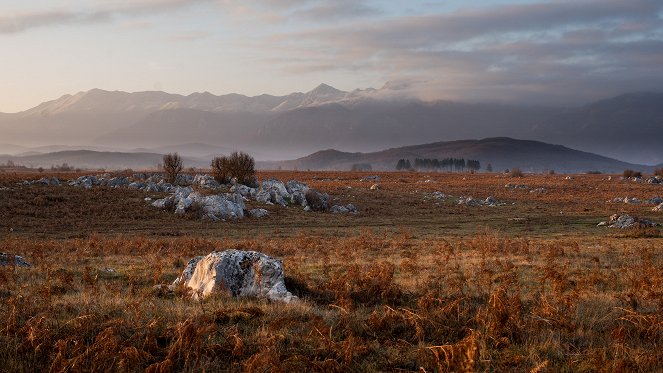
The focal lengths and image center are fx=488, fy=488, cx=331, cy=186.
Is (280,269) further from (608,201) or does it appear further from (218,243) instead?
(608,201)

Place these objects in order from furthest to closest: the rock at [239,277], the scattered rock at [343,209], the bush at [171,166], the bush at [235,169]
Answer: the bush at [235,169]
the bush at [171,166]
the scattered rock at [343,209]
the rock at [239,277]

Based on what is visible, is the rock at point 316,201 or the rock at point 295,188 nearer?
the rock at point 316,201

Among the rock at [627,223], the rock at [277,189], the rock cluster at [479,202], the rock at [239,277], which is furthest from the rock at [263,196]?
the rock at [239,277]

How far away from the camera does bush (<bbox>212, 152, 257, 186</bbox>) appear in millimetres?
64062

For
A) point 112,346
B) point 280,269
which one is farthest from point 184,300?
point 112,346

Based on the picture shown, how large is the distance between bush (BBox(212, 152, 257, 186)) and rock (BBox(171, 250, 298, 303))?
174 feet

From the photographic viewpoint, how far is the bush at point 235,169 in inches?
2522

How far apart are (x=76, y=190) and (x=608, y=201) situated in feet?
201

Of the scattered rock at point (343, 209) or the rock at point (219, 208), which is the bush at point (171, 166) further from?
the scattered rock at point (343, 209)

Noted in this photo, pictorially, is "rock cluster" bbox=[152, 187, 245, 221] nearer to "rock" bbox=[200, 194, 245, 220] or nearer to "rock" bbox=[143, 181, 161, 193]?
"rock" bbox=[200, 194, 245, 220]

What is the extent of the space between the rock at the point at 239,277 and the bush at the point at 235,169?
174 ft

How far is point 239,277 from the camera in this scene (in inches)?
448

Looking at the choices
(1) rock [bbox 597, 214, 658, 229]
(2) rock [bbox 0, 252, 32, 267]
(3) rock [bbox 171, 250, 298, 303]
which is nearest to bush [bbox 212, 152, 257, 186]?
(1) rock [bbox 597, 214, 658, 229]

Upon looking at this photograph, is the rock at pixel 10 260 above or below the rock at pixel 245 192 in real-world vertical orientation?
below
